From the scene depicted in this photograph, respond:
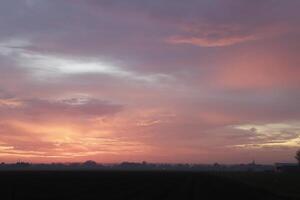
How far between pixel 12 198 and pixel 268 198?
76.6ft

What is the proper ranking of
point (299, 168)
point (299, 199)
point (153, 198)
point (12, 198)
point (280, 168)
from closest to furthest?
point (12, 198), point (153, 198), point (299, 199), point (299, 168), point (280, 168)

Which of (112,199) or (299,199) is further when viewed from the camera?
(299,199)

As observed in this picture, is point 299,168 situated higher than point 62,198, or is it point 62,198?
point 299,168

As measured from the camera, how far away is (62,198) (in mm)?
43188

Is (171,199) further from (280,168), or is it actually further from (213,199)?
(280,168)

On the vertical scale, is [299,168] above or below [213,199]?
above

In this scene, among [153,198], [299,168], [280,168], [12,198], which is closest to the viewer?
[12,198]

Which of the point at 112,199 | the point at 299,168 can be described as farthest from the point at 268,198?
the point at 299,168

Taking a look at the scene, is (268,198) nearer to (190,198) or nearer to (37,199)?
(190,198)

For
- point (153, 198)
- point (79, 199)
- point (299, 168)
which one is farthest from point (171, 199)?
point (299, 168)

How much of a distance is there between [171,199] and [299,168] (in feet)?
477

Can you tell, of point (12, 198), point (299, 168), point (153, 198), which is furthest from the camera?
point (299, 168)

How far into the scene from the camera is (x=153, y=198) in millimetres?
44188

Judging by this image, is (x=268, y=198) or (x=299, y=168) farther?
(x=299, y=168)
